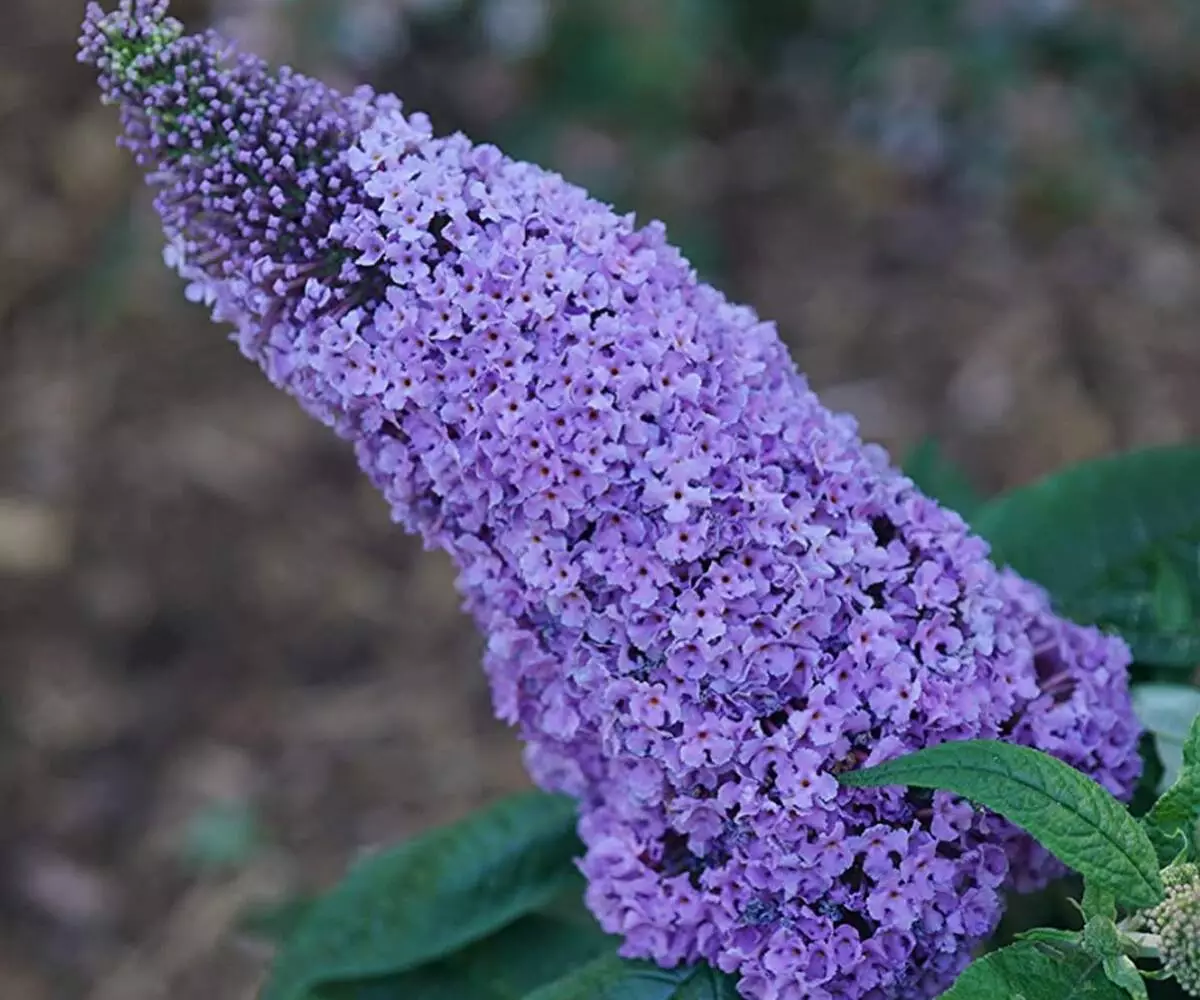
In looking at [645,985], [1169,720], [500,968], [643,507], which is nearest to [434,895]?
[500,968]

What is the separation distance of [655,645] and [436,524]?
1.02ft

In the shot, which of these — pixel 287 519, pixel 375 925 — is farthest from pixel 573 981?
pixel 287 519

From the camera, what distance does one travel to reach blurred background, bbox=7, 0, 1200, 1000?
4066mm

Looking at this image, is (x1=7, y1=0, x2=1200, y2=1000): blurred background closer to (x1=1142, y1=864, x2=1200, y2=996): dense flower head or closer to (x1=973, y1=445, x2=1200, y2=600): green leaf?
(x1=973, y1=445, x2=1200, y2=600): green leaf

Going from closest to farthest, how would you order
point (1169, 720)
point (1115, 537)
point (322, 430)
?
1. point (1169, 720)
2. point (1115, 537)
3. point (322, 430)

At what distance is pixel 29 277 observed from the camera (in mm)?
4961

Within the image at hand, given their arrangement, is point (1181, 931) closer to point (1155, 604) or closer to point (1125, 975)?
point (1125, 975)

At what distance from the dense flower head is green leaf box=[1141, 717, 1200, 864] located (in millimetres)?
91

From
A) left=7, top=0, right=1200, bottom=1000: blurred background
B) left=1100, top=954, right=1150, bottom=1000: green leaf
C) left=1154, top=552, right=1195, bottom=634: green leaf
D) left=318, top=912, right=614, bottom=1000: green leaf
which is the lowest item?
left=1100, top=954, right=1150, bottom=1000: green leaf

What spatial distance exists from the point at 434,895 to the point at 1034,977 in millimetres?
915

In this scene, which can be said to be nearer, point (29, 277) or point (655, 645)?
point (655, 645)

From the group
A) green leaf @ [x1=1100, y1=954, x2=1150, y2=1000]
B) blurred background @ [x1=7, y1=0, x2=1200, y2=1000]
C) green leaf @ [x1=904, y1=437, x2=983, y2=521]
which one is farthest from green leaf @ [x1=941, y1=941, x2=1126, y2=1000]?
blurred background @ [x1=7, y1=0, x2=1200, y2=1000]

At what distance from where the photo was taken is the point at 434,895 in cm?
220

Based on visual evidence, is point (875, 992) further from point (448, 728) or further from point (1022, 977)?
point (448, 728)
